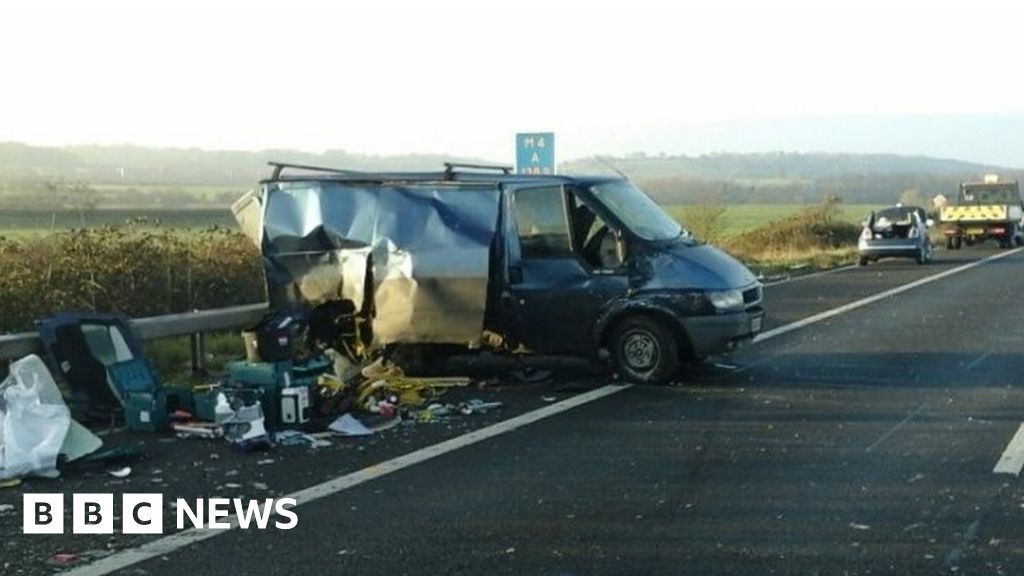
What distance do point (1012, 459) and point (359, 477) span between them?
14.3 feet

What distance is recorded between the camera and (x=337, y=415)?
34.8 feet

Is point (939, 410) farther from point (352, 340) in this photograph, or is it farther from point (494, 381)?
point (352, 340)

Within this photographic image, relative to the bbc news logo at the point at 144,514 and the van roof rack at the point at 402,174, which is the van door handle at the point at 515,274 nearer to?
the van roof rack at the point at 402,174

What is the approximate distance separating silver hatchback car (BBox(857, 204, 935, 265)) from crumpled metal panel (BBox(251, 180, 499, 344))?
27.0 metres

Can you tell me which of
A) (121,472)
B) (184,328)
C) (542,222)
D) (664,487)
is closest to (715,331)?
(542,222)

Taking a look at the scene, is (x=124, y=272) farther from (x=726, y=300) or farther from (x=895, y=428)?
(x=895, y=428)

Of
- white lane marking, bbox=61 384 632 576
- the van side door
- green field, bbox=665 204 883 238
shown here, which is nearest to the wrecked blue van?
the van side door

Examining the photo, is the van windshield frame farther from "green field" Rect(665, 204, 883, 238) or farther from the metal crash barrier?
"green field" Rect(665, 204, 883, 238)

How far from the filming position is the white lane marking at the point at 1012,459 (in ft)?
27.9

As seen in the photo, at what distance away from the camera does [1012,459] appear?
29.1 feet

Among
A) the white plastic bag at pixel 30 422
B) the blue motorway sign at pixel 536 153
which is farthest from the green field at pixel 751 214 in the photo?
the white plastic bag at pixel 30 422

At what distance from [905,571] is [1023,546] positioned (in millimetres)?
840

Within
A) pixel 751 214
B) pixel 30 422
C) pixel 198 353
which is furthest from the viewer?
pixel 751 214

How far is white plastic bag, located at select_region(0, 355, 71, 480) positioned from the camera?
8.48 m
